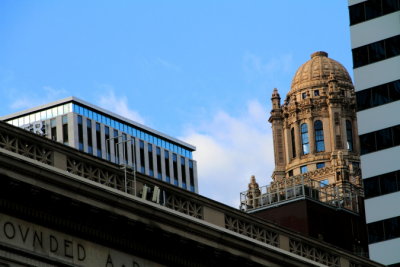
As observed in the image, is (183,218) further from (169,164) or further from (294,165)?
(294,165)

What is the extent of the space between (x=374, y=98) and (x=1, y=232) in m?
54.3

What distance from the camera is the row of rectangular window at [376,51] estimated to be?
91.2 m

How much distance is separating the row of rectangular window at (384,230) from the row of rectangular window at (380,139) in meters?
4.92

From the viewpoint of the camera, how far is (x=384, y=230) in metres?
87.5

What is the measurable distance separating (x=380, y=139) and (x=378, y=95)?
311 cm

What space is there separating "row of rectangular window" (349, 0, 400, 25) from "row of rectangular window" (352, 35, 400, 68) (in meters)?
1.94

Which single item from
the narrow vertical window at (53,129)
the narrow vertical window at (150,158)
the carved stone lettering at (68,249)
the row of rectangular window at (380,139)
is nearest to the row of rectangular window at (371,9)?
the row of rectangular window at (380,139)

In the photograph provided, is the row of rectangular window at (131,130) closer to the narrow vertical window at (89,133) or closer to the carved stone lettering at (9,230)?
the narrow vertical window at (89,133)

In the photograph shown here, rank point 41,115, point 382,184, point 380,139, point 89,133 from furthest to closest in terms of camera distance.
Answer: point 41,115 < point 89,133 < point 380,139 < point 382,184

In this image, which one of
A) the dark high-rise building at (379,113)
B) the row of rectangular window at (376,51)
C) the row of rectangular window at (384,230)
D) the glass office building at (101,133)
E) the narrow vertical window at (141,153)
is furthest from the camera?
the narrow vertical window at (141,153)

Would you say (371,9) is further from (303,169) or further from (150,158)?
(303,169)

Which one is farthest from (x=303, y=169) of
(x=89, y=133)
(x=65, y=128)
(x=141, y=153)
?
(x=65, y=128)

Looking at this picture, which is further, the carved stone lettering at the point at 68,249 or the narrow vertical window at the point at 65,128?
the narrow vertical window at the point at 65,128

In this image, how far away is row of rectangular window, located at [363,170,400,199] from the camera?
288ft
